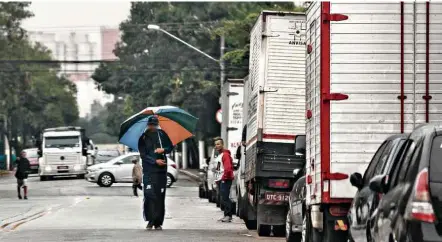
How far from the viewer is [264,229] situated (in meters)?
19.9

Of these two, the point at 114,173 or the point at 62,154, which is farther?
the point at 62,154

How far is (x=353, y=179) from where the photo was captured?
11961mm

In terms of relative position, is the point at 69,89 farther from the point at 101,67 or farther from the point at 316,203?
the point at 316,203

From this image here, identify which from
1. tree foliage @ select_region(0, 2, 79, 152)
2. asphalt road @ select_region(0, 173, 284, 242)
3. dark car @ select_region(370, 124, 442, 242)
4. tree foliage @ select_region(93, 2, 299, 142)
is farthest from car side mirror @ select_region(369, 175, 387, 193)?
tree foliage @ select_region(0, 2, 79, 152)

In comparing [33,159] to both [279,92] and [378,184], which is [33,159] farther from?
[378,184]

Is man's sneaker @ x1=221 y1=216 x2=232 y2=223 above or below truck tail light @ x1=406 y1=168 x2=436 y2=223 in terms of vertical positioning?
below

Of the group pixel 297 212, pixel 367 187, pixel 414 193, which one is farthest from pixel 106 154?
pixel 414 193

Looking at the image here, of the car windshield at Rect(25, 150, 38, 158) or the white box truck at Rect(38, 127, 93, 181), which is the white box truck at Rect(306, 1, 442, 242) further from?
the car windshield at Rect(25, 150, 38, 158)

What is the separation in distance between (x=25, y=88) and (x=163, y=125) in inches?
2948

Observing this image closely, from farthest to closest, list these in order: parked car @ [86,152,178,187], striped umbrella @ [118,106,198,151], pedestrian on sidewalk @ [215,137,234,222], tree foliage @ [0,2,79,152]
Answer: tree foliage @ [0,2,79,152], parked car @ [86,152,178,187], pedestrian on sidewalk @ [215,137,234,222], striped umbrella @ [118,106,198,151]

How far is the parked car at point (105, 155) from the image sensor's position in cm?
6189

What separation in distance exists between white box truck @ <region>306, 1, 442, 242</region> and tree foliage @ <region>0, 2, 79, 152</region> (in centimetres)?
7381

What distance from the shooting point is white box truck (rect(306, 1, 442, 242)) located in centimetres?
1340

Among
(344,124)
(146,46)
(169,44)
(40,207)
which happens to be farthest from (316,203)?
(146,46)
